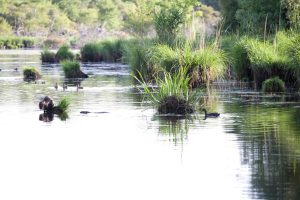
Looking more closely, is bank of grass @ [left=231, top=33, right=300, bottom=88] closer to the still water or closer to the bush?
the bush

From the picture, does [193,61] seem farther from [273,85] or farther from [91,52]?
[91,52]

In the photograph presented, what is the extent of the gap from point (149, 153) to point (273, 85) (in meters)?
14.7

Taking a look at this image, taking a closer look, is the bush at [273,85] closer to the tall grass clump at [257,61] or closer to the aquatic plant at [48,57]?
the tall grass clump at [257,61]

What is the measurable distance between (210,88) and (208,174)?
58.3ft

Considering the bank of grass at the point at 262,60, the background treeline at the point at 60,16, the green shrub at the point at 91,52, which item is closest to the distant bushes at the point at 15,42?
the background treeline at the point at 60,16

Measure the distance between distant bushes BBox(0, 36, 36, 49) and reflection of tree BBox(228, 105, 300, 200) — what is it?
80.0 metres

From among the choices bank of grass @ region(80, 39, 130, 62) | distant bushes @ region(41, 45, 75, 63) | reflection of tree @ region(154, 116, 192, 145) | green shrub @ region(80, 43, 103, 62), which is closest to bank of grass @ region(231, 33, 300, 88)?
reflection of tree @ region(154, 116, 192, 145)

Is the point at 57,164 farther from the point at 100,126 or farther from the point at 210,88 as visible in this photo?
the point at 210,88

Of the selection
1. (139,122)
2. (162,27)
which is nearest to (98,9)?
(162,27)

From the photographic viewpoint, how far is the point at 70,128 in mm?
19406

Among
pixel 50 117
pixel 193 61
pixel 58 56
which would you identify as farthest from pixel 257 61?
pixel 58 56

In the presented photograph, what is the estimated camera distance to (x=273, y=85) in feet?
96.6

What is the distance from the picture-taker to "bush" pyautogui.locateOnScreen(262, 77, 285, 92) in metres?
29.3

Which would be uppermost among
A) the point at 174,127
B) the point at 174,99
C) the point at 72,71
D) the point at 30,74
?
the point at 72,71
